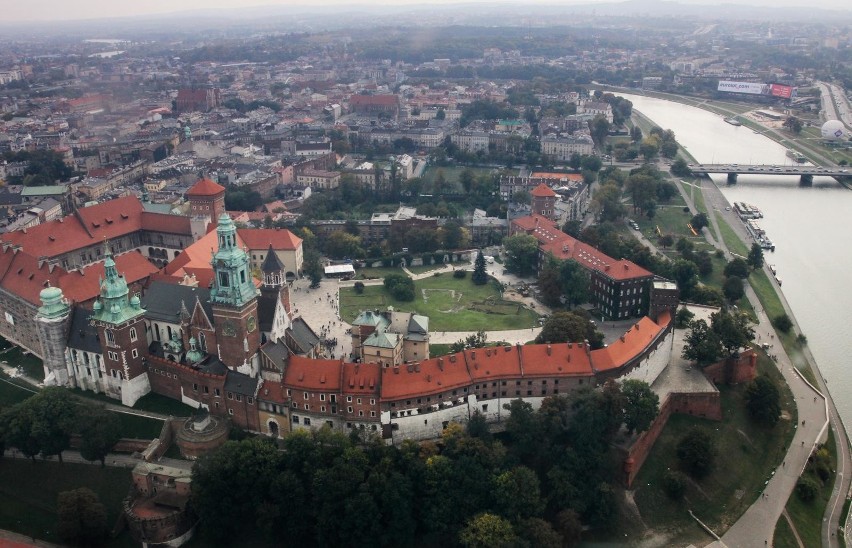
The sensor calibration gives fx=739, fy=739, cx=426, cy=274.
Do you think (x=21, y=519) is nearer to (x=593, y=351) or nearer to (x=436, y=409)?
(x=436, y=409)

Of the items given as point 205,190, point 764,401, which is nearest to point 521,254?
point 764,401

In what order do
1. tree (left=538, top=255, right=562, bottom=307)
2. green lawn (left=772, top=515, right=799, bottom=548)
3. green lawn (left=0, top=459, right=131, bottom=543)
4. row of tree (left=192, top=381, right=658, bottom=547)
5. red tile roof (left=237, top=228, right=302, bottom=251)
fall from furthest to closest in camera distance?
red tile roof (left=237, top=228, right=302, bottom=251) < tree (left=538, top=255, right=562, bottom=307) < green lawn (left=0, top=459, right=131, bottom=543) < green lawn (left=772, top=515, right=799, bottom=548) < row of tree (left=192, top=381, right=658, bottom=547)

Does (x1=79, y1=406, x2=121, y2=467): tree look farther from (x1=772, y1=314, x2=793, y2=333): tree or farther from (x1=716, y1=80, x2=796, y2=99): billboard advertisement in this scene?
(x1=716, y1=80, x2=796, y2=99): billboard advertisement

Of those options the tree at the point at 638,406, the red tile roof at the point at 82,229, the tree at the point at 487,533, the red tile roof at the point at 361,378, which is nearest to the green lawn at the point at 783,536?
the tree at the point at 638,406

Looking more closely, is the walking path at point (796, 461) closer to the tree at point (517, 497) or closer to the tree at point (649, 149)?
the tree at point (517, 497)

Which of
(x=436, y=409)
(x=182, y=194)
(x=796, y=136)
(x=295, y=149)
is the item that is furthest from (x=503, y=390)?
(x=796, y=136)

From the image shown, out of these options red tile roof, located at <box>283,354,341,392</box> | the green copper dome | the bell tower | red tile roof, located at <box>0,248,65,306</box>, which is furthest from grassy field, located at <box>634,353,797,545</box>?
red tile roof, located at <box>0,248,65,306</box>
